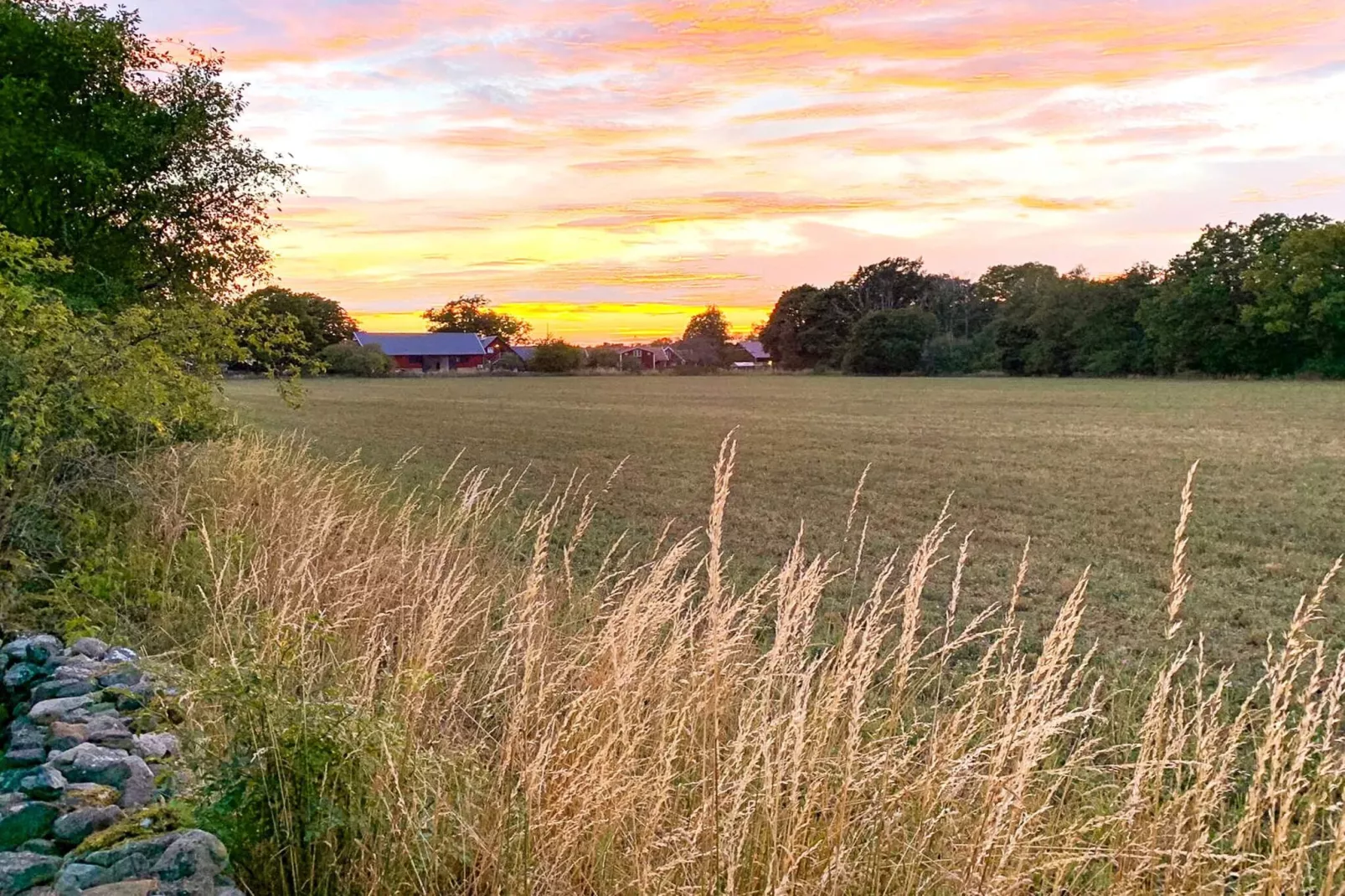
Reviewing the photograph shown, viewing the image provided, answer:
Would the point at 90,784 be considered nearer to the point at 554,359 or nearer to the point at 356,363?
the point at 356,363

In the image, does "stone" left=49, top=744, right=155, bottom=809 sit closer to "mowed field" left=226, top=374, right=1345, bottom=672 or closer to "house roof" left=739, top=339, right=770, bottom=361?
"mowed field" left=226, top=374, right=1345, bottom=672

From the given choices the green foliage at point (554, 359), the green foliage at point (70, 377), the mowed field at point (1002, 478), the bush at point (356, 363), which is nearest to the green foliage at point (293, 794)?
the green foliage at point (70, 377)

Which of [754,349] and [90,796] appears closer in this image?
[90,796]

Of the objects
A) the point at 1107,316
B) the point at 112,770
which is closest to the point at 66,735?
the point at 112,770

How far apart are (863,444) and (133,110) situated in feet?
59.5

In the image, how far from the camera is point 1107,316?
7994 centimetres

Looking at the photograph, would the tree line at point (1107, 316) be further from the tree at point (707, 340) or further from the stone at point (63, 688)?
the stone at point (63, 688)

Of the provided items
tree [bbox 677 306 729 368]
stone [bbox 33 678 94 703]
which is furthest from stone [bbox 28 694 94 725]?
tree [bbox 677 306 729 368]

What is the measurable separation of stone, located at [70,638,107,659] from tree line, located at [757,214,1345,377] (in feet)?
240

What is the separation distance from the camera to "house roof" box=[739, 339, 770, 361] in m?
132

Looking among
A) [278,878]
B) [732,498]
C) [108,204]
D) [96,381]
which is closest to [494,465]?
[732,498]

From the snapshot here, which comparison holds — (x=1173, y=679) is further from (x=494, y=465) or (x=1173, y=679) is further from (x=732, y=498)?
(x=494, y=465)

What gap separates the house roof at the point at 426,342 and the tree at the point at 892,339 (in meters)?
50.3

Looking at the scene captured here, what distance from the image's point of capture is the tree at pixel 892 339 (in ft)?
305
